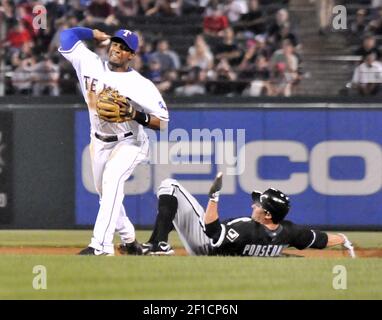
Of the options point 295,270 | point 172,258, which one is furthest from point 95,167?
point 295,270

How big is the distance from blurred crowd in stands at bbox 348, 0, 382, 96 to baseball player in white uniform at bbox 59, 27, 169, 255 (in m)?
5.13

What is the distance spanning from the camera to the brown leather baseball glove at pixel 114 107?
1090 cm

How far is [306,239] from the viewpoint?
35.3 ft

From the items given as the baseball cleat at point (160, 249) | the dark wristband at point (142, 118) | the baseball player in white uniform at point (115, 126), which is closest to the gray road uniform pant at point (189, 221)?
the baseball cleat at point (160, 249)

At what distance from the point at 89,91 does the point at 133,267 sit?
2.27 meters

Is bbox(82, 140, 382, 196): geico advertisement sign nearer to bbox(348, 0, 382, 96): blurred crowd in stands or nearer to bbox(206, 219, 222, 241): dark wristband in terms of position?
bbox(348, 0, 382, 96): blurred crowd in stands

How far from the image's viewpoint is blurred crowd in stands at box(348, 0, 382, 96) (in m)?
15.7

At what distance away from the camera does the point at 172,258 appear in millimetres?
10359

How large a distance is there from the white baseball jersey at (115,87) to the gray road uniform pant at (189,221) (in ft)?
2.22

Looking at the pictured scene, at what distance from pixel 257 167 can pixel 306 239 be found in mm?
4377

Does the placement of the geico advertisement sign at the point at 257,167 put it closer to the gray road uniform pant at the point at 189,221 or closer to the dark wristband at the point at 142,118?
the gray road uniform pant at the point at 189,221

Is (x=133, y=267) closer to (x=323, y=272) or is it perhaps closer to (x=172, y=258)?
(x=172, y=258)

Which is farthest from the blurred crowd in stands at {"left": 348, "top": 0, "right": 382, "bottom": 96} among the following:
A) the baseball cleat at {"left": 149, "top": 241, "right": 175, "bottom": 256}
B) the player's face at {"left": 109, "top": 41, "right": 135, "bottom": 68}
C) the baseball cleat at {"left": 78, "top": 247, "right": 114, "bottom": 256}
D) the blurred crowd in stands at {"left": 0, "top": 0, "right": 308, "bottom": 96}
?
the baseball cleat at {"left": 78, "top": 247, "right": 114, "bottom": 256}

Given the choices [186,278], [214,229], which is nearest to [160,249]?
[214,229]
